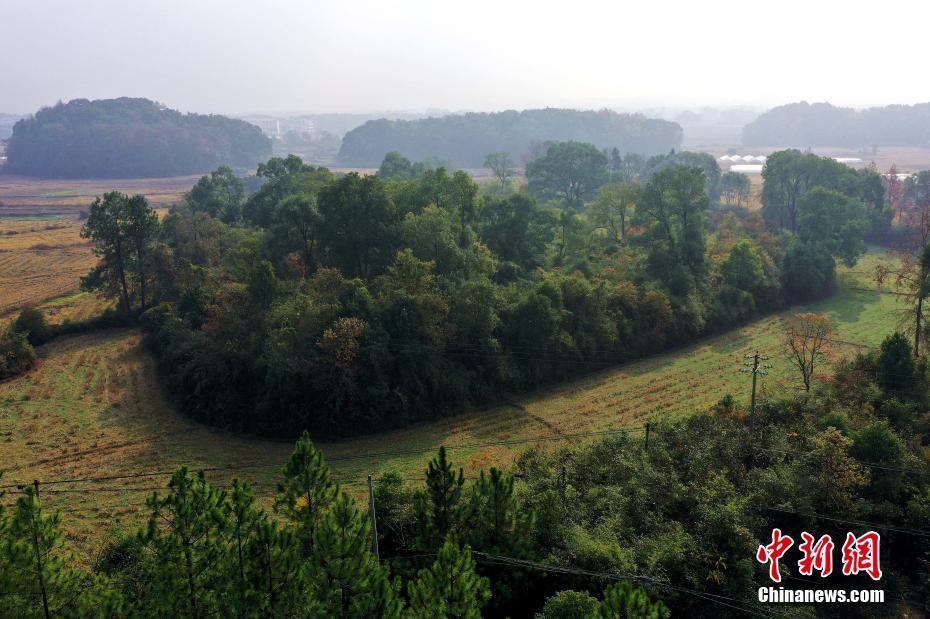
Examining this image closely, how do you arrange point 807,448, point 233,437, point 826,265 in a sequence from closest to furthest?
point 807,448 → point 233,437 → point 826,265

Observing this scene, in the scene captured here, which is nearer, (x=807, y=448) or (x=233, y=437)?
(x=807, y=448)

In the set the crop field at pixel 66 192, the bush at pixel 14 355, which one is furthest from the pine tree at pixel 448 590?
the crop field at pixel 66 192

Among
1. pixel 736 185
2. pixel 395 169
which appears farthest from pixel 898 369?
pixel 736 185

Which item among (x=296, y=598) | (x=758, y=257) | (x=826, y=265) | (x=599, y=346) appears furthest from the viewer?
(x=826, y=265)

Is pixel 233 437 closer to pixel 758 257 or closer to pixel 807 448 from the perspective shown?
pixel 807 448

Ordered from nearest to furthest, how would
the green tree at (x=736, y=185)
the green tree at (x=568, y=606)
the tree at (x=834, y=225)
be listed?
1. the green tree at (x=568, y=606)
2. the tree at (x=834, y=225)
3. the green tree at (x=736, y=185)

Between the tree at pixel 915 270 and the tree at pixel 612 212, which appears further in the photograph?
the tree at pixel 612 212

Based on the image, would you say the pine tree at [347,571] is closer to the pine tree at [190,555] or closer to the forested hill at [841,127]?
the pine tree at [190,555]

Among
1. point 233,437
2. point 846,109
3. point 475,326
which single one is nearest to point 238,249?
point 233,437
